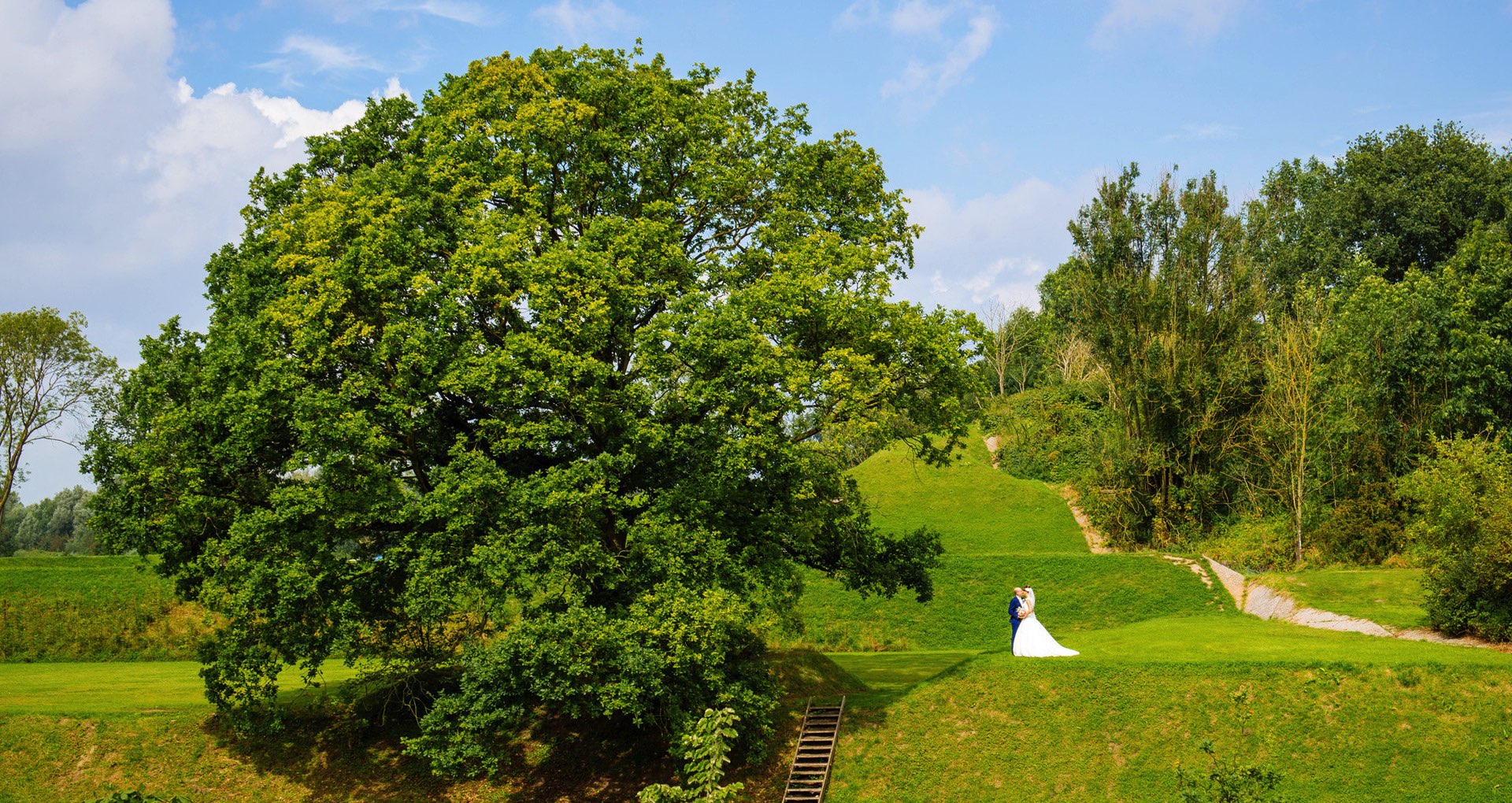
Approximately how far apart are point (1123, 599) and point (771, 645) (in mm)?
15135

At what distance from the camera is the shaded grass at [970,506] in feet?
182

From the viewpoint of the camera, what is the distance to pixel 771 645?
1423 inches

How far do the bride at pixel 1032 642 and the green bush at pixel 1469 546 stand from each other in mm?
11022

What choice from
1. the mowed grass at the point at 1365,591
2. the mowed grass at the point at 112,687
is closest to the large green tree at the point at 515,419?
the mowed grass at the point at 112,687

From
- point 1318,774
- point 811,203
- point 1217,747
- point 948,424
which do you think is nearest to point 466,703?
point 948,424

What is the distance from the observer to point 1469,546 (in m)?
31.0

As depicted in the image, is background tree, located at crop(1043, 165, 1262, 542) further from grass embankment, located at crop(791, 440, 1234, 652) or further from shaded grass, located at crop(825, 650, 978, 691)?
shaded grass, located at crop(825, 650, 978, 691)

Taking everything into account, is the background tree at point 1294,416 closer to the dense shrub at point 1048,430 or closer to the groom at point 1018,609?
the dense shrub at point 1048,430

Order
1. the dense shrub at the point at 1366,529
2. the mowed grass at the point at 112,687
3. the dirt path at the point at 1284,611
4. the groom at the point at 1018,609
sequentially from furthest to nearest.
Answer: the dense shrub at the point at 1366,529 → the dirt path at the point at 1284,611 → the groom at the point at 1018,609 → the mowed grass at the point at 112,687

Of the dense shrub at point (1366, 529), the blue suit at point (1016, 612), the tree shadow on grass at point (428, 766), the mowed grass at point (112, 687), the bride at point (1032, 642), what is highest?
the dense shrub at point (1366, 529)

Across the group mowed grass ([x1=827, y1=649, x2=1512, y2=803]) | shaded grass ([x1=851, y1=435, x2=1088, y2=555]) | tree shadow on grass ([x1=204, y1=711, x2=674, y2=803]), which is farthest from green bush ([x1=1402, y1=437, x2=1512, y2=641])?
tree shadow on grass ([x1=204, y1=711, x2=674, y2=803])

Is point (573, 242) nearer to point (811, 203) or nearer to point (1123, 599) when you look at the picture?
point (811, 203)

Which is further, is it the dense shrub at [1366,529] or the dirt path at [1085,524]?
the dirt path at [1085,524]

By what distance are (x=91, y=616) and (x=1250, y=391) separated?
51.5 meters
